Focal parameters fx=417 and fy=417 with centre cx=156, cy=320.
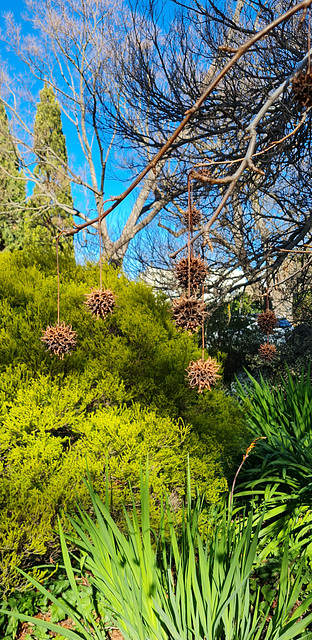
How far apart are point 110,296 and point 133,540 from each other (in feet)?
3.62

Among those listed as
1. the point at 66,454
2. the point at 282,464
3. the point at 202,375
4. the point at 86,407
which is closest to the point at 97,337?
the point at 86,407

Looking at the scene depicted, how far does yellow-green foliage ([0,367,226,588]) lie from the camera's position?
241 cm

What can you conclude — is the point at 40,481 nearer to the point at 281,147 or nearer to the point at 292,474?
the point at 292,474

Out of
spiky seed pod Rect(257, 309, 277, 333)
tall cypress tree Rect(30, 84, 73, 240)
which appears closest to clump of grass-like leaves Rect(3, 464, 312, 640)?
spiky seed pod Rect(257, 309, 277, 333)

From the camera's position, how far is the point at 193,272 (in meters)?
1.14

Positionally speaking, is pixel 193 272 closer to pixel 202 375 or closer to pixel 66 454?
pixel 202 375

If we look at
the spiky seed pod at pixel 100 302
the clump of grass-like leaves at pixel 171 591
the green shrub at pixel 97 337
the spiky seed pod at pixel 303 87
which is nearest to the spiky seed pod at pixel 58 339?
the spiky seed pod at pixel 100 302

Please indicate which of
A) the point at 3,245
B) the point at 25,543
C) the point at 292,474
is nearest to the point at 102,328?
the point at 25,543

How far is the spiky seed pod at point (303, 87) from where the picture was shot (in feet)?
3.76

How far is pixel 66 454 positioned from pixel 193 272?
1983mm

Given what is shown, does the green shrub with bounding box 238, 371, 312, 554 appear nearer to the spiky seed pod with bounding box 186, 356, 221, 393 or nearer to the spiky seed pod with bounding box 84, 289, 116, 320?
the spiky seed pod with bounding box 186, 356, 221, 393

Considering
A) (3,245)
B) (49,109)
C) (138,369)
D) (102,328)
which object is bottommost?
(138,369)

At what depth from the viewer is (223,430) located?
328 centimetres

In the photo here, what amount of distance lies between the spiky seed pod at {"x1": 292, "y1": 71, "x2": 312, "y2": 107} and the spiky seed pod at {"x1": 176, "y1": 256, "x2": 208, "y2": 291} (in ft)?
1.77
